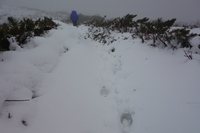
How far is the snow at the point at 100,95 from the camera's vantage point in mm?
1981

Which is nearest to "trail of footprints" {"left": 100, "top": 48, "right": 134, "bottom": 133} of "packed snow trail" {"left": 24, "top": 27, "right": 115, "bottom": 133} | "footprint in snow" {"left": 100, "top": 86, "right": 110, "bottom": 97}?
"footprint in snow" {"left": 100, "top": 86, "right": 110, "bottom": 97}

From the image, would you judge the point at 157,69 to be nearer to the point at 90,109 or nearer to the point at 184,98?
the point at 184,98

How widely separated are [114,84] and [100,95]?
0.59 metres

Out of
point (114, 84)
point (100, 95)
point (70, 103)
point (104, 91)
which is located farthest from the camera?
point (114, 84)

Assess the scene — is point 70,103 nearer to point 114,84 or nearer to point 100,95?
point 100,95

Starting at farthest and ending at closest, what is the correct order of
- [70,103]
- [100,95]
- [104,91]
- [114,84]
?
[114,84] < [104,91] < [100,95] < [70,103]

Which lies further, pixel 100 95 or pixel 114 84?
pixel 114 84

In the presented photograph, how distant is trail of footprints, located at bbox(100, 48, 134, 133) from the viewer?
2344 millimetres

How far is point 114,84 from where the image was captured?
341cm

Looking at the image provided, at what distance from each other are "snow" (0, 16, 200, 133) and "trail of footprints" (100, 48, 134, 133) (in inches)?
0.7

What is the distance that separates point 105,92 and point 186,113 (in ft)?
5.80

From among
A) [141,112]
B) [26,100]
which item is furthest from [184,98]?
[26,100]

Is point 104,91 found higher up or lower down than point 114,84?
lower down

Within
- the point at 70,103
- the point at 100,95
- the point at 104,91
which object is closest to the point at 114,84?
the point at 104,91
